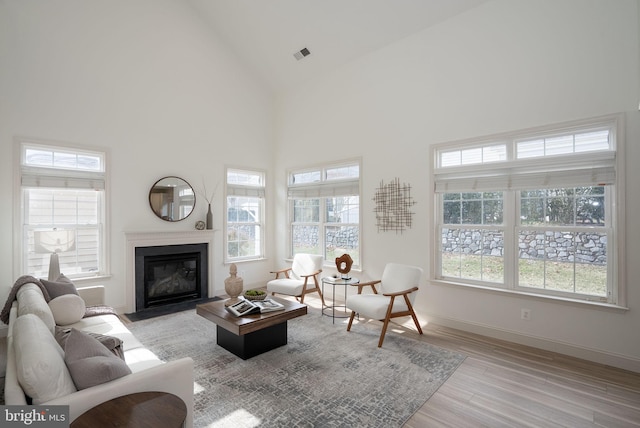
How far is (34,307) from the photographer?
2244 millimetres

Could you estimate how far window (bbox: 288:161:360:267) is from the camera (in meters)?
5.21

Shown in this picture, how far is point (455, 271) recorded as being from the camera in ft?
13.4

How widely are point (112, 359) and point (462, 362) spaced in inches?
115

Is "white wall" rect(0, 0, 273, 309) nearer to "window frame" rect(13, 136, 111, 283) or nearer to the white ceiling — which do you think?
"window frame" rect(13, 136, 111, 283)

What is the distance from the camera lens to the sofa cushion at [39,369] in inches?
53.6

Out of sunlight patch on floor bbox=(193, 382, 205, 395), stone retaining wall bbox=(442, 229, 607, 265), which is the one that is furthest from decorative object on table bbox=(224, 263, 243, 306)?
stone retaining wall bbox=(442, 229, 607, 265)

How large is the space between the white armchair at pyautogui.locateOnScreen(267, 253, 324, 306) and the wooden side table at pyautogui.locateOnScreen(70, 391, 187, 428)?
124 inches

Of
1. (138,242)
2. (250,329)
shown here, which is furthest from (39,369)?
(138,242)

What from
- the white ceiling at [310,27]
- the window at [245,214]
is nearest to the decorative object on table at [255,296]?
the window at [245,214]

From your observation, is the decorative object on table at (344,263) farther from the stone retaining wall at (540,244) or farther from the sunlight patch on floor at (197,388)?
the sunlight patch on floor at (197,388)

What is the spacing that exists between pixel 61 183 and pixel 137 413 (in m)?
3.83

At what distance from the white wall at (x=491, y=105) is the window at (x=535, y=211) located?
14 cm

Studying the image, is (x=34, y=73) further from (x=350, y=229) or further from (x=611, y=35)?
(x=611, y=35)

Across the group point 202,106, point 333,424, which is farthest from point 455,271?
point 202,106
